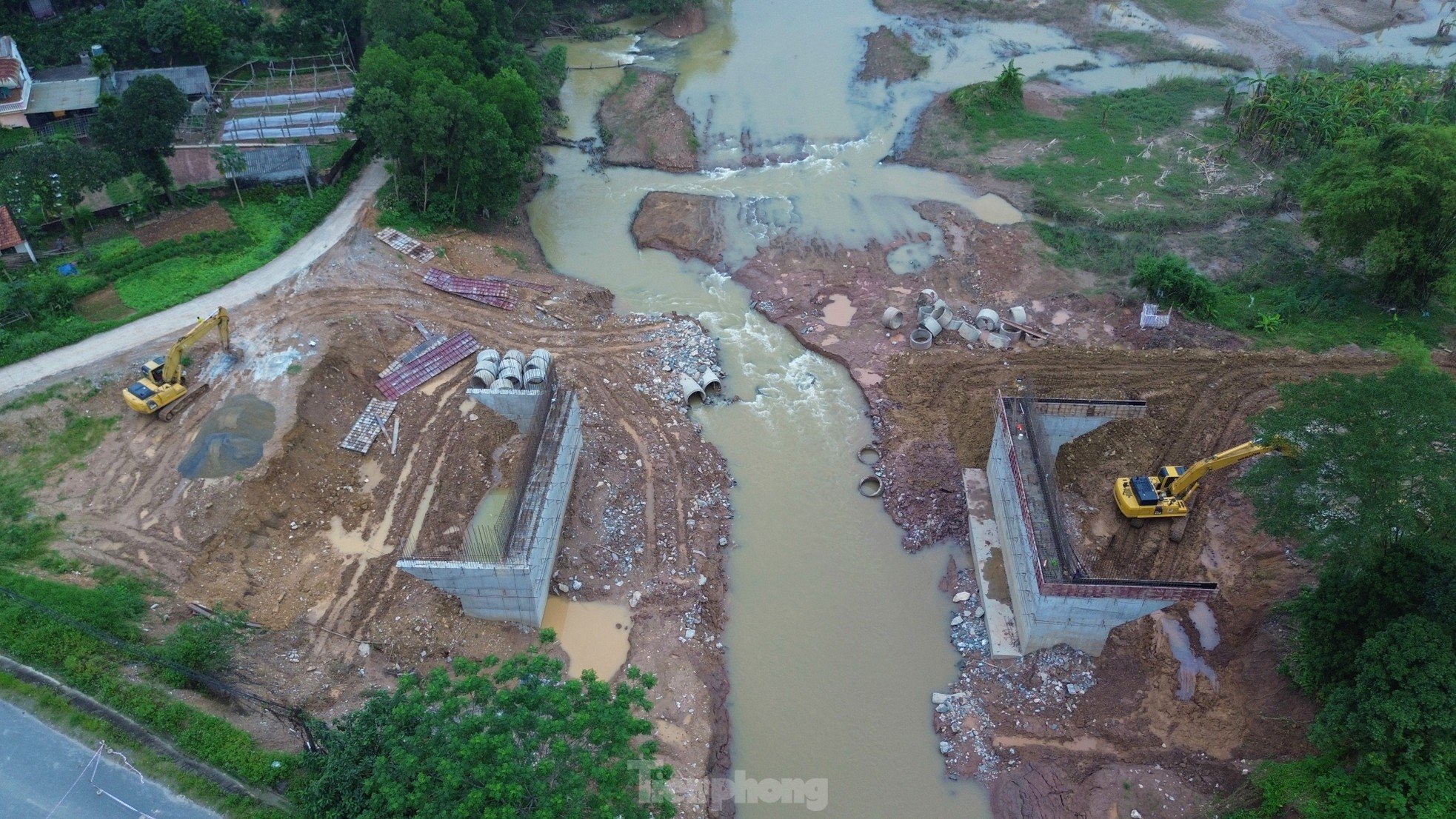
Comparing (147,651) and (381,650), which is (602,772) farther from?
(147,651)

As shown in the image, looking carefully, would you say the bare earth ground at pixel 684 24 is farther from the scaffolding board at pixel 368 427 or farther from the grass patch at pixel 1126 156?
the scaffolding board at pixel 368 427

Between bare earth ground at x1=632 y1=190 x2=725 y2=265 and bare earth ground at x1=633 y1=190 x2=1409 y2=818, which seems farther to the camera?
bare earth ground at x1=632 y1=190 x2=725 y2=265

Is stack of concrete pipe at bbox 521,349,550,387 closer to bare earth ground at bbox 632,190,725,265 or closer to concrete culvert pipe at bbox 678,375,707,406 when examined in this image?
concrete culvert pipe at bbox 678,375,707,406

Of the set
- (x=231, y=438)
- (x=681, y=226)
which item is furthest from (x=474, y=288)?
(x=231, y=438)

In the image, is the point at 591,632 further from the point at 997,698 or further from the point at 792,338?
the point at 792,338

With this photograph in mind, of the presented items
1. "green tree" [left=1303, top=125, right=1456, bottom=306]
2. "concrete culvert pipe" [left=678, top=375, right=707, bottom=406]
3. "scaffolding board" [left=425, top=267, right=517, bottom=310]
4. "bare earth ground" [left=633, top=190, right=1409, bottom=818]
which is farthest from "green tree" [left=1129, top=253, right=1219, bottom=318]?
"scaffolding board" [left=425, top=267, right=517, bottom=310]

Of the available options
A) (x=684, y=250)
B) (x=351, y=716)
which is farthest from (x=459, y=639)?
(x=684, y=250)
